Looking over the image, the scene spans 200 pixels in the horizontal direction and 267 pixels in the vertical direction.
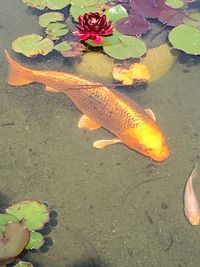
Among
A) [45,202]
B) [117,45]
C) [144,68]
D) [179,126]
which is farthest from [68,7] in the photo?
[45,202]

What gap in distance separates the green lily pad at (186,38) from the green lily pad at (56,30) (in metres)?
0.90

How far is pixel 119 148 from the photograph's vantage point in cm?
304

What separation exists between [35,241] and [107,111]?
3.47ft

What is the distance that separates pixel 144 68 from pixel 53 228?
5.00 feet

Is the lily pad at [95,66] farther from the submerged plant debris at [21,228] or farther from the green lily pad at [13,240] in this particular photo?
the green lily pad at [13,240]

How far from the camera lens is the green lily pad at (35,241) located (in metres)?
2.45

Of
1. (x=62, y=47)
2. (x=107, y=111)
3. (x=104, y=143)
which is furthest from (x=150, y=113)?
(x=62, y=47)

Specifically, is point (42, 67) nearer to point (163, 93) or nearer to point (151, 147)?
point (163, 93)

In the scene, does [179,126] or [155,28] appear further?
[155,28]

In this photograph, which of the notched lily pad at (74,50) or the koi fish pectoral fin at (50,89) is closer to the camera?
the koi fish pectoral fin at (50,89)

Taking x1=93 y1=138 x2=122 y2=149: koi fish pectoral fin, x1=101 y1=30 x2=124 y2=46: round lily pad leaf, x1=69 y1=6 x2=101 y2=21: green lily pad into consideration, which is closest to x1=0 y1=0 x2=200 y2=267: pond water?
x1=93 y1=138 x2=122 y2=149: koi fish pectoral fin

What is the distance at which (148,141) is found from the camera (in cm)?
291

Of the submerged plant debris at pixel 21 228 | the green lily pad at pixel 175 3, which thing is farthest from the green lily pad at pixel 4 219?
the green lily pad at pixel 175 3

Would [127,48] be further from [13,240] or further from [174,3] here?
[13,240]
